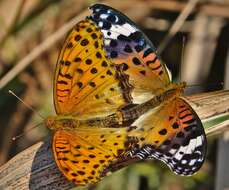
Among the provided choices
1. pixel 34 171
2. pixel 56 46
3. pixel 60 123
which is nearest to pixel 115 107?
pixel 60 123

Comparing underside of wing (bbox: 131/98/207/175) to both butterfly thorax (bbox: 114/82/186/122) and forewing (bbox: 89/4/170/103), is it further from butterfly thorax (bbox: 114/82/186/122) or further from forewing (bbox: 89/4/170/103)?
forewing (bbox: 89/4/170/103)

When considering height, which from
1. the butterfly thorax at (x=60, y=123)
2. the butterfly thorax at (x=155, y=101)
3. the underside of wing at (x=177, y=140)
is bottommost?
the underside of wing at (x=177, y=140)

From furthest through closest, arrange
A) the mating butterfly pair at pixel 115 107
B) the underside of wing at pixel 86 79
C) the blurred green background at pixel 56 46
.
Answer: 1. the blurred green background at pixel 56 46
2. the underside of wing at pixel 86 79
3. the mating butterfly pair at pixel 115 107

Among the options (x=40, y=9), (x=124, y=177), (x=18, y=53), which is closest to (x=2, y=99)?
(x=18, y=53)

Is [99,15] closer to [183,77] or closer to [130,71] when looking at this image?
[130,71]

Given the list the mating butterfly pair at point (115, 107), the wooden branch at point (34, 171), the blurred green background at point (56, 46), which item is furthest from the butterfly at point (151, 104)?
the blurred green background at point (56, 46)

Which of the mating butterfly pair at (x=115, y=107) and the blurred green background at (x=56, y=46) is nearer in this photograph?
the mating butterfly pair at (x=115, y=107)

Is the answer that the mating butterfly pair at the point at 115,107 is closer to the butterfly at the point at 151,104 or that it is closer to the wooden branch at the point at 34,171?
the butterfly at the point at 151,104
